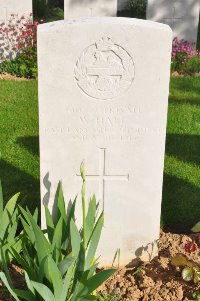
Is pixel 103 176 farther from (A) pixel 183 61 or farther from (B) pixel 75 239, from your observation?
(A) pixel 183 61

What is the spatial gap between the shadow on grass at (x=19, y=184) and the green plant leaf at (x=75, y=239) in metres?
1.44

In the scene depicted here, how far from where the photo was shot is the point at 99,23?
2.82 meters

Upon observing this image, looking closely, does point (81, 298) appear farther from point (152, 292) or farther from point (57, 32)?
point (57, 32)

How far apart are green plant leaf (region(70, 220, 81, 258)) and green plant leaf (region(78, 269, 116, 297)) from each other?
0.54 feet

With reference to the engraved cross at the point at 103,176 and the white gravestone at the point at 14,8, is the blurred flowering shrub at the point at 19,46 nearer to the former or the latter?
the white gravestone at the point at 14,8

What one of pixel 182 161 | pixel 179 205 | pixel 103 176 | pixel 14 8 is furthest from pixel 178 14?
pixel 103 176

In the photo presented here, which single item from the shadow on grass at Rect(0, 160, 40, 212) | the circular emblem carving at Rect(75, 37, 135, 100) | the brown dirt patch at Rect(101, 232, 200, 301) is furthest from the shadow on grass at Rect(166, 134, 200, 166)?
the circular emblem carving at Rect(75, 37, 135, 100)

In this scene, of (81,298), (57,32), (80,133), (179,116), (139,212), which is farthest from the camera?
(179,116)

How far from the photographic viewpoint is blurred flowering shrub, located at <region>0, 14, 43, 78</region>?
756 cm

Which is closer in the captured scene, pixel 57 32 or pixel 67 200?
pixel 57 32

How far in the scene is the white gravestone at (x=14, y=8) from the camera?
7641mm

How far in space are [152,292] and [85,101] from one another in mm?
1198

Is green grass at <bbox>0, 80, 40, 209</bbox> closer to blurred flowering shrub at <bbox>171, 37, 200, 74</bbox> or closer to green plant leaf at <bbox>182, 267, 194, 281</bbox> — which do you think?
green plant leaf at <bbox>182, 267, 194, 281</bbox>

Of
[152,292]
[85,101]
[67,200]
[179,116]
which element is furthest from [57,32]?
[179,116]
